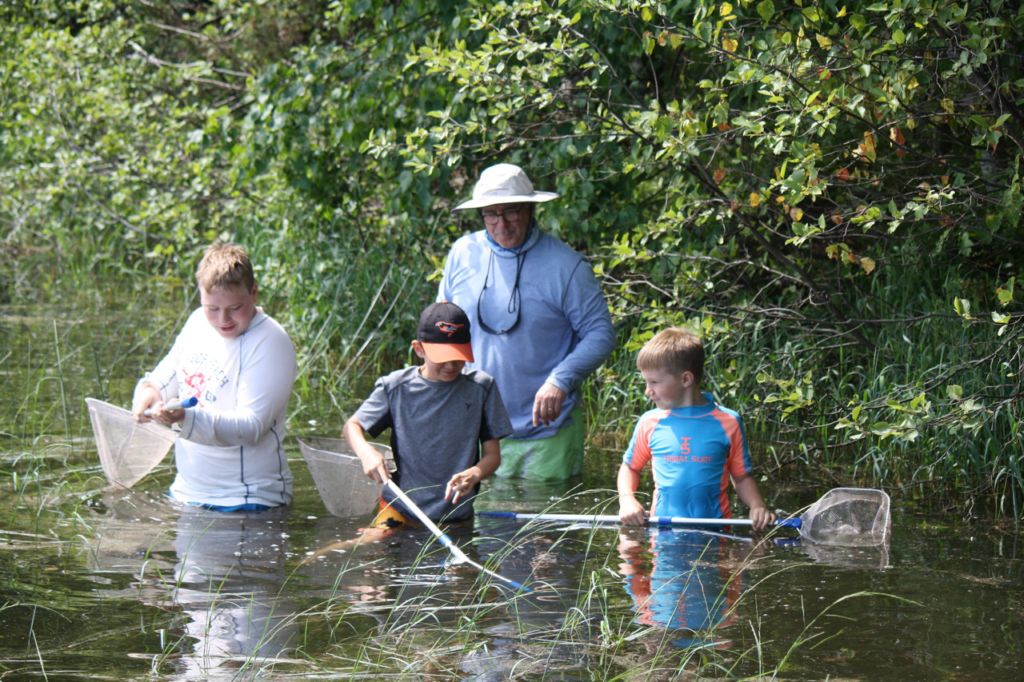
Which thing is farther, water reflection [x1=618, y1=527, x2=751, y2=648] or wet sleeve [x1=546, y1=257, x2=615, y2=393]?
wet sleeve [x1=546, y1=257, x2=615, y2=393]

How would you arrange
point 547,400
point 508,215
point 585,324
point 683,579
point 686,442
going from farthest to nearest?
1. point 585,324
2. point 508,215
3. point 547,400
4. point 686,442
5. point 683,579

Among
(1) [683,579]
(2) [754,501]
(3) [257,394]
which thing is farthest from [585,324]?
(3) [257,394]

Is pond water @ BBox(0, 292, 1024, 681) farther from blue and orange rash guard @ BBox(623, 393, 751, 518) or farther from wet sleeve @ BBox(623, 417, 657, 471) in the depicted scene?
wet sleeve @ BBox(623, 417, 657, 471)

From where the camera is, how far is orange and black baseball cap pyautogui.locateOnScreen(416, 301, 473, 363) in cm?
462

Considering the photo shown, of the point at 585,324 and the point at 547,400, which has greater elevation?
the point at 585,324

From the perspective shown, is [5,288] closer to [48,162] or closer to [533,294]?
[48,162]

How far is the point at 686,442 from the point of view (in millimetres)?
4695

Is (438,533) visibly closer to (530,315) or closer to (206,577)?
(206,577)

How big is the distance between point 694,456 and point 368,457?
1.41 metres

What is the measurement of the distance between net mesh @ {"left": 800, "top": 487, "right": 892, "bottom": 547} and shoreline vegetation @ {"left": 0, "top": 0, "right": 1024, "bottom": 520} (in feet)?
1.08

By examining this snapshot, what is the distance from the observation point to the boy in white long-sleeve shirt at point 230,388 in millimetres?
4688

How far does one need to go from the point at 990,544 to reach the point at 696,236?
290 centimetres

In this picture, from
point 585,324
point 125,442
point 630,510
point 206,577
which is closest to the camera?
point 206,577

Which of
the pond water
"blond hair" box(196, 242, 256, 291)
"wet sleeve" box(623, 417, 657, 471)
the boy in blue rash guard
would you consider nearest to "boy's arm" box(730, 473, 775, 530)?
the boy in blue rash guard
